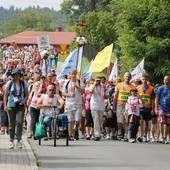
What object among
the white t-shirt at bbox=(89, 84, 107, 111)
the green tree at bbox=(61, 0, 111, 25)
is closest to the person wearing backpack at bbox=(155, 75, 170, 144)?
the white t-shirt at bbox=(89, 84, 107, 111)

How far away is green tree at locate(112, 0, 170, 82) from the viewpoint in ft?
140

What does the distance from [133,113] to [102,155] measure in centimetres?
416

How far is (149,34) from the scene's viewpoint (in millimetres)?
43469

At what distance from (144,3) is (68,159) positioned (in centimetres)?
2832

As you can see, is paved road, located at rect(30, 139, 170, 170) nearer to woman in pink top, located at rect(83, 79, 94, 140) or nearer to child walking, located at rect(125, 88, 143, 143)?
child walking, located at rect(125, 88, 143, 143)

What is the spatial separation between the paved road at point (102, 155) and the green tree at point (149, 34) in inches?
866

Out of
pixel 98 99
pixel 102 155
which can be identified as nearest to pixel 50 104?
pixel 98 99

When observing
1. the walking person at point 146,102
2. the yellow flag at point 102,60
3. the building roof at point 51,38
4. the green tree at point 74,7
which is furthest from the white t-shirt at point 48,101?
the building roof at point 51,38

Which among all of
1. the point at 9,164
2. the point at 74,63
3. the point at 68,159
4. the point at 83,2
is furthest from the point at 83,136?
the point at 83,2

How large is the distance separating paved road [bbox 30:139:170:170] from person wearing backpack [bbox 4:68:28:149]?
2.11 ft

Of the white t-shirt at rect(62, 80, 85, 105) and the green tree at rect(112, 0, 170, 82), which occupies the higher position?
the green tree at rect(112, 0, 170, 82)

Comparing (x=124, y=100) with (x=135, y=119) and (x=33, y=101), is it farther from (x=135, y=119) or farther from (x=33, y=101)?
(x=33, y=101)

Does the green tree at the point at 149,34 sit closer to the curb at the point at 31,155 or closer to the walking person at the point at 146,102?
the walking person at the point at 146,102

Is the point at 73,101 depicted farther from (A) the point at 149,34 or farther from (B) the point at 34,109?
(A) the point at 149,34
